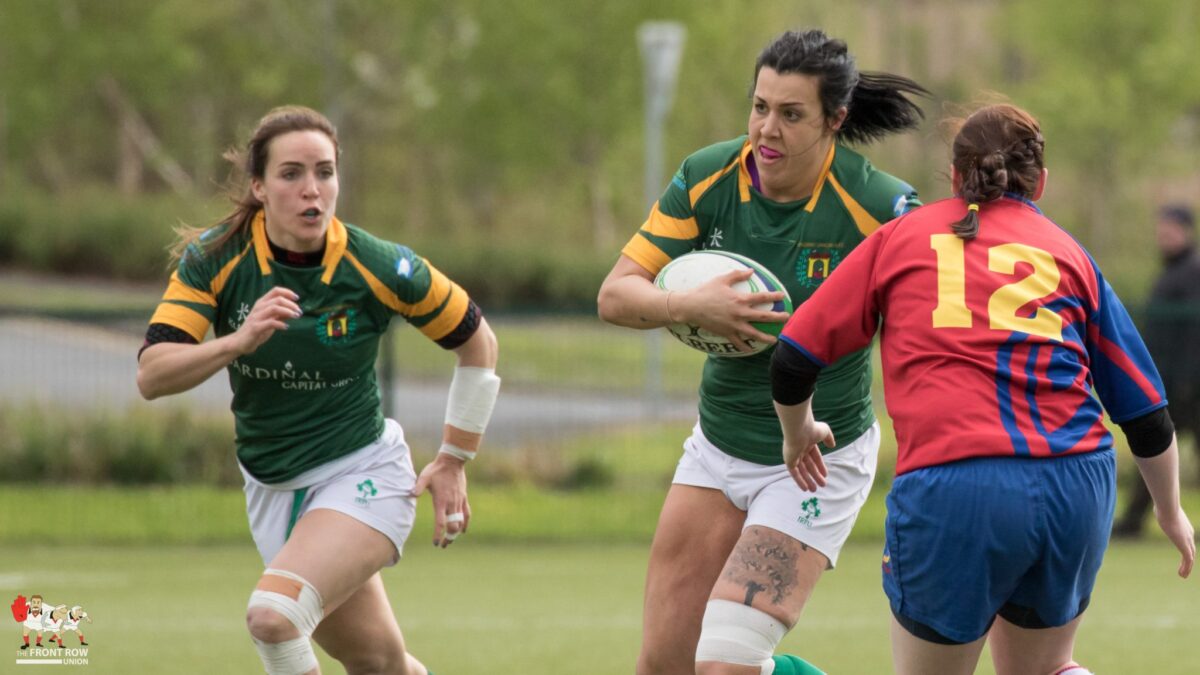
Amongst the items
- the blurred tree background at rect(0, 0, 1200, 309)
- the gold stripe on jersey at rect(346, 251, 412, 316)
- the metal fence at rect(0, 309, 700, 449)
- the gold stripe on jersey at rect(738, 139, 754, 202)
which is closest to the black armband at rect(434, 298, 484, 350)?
the gold stripe on jersey at rect(346, 251, 412, 316)

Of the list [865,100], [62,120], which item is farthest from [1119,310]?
[62,120]

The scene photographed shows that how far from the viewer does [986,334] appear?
3971mm

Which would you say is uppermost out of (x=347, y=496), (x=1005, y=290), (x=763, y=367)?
(x=1005, y=290)

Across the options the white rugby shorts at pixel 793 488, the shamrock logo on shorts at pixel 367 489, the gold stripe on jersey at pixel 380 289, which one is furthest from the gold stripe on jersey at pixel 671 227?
the shamrock logo on shorts at pixel 367 489

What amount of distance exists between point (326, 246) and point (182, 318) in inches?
20.3

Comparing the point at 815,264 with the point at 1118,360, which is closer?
the point at 1118,360

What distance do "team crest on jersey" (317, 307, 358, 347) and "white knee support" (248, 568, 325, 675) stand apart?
776 mm

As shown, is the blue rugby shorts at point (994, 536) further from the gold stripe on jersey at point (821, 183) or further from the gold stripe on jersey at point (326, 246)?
the gold stripe on jersey at point (326, 246)

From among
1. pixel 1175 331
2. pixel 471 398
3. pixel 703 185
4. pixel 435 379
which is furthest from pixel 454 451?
pixel 1175 331

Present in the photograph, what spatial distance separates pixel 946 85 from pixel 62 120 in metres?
21.8

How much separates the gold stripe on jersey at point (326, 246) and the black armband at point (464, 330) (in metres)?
0.48

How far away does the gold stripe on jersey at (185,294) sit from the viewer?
525cm

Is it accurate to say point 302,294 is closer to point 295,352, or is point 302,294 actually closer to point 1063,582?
point 295,352

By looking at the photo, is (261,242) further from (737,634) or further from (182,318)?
(737,634)
